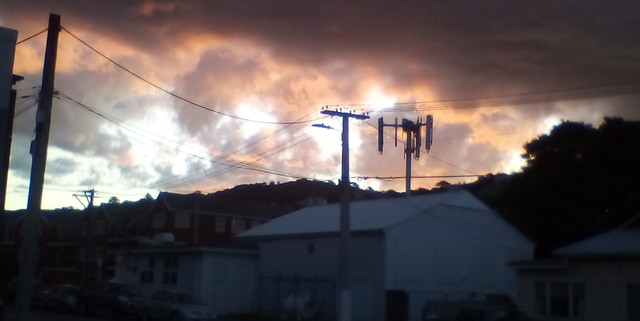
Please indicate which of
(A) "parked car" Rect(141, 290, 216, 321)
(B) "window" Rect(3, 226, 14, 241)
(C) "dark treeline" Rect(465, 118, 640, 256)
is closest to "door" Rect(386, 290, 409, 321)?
(A) "parked car" Rect(141, 290, 216, 321)

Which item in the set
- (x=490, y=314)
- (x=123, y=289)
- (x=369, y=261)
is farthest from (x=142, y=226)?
(x=490, y=314)

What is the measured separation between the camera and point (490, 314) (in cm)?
2095

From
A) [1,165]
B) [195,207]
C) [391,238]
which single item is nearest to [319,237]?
[391,238]

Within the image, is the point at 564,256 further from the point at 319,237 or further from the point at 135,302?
the point at 135,302

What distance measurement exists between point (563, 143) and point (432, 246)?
13005mm

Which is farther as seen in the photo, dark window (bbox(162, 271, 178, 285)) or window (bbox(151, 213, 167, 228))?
window (bbox(151, 213, 167, 228))

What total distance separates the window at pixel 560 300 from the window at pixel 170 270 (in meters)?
22.2

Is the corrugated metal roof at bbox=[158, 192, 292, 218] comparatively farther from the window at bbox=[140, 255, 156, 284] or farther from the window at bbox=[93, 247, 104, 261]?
the window at bbox=[140, 255, 156, 284]

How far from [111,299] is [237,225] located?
134ft

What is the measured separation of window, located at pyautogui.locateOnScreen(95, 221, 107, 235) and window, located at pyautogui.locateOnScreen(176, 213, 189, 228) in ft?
48.8

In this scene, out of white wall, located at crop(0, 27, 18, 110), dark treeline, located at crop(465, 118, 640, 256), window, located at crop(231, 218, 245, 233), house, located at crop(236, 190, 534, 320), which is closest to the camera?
white wall, located at crop(0, 27, 18, 110)

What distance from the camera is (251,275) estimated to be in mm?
42219

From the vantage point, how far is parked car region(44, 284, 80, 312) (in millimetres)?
39566

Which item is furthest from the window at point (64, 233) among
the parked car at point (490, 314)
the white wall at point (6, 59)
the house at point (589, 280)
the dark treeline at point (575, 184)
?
the white wall at point (6, 59)
